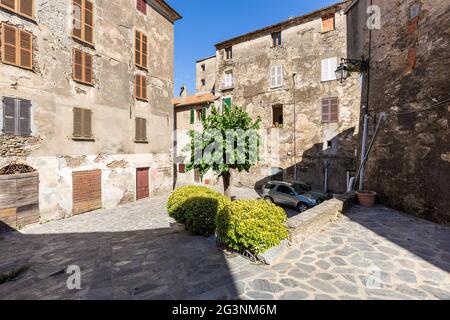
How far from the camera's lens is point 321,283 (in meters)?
4.01

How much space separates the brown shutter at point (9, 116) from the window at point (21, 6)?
12.3 ft

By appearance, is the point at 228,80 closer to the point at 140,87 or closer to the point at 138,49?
the point at 138,49

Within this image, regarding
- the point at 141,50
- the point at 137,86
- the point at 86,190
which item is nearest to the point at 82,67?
the point at 137,86

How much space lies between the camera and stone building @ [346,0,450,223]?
678 cm

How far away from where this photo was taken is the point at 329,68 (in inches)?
664

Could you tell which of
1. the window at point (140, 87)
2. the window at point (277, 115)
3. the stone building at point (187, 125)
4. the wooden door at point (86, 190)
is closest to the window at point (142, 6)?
the window at point (140, 87)

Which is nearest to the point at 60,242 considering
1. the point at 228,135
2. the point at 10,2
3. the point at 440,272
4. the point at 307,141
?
the point at 228,135

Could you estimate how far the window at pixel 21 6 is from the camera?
30.8 ft

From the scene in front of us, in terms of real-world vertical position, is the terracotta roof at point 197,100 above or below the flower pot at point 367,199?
above

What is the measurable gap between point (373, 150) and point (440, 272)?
6282 mm

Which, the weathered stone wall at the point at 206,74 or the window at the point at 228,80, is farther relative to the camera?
the weathered stone wall at the point at 206,74

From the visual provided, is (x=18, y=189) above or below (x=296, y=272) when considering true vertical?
above

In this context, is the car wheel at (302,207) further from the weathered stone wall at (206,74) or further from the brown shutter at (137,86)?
the weathered stone wall at (206,74)
